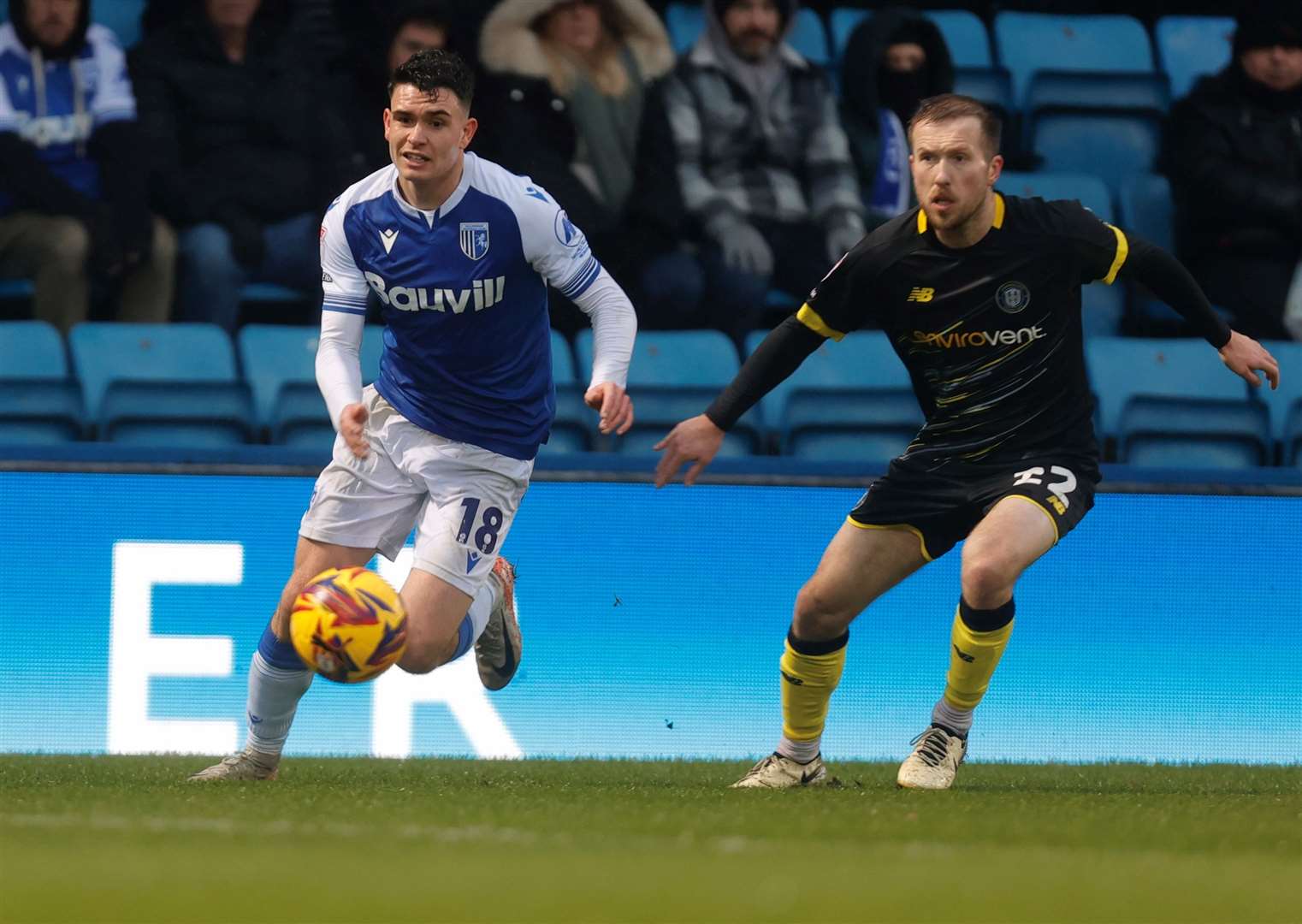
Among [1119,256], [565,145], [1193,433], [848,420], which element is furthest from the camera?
[565,145]

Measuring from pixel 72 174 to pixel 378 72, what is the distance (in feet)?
5.31

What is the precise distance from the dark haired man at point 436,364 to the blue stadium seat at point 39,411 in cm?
287

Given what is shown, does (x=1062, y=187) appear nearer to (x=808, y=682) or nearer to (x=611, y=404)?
(x=808, y=682)

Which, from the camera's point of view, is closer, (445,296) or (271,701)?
(445,296)

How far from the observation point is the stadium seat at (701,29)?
11445 millimetres

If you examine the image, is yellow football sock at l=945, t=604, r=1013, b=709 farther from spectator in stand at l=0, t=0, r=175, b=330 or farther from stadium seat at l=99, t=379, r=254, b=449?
spectator in stand at l=0, t=0, r=175, b=330

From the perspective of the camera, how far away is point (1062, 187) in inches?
426

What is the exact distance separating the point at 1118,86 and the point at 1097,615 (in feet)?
15.6

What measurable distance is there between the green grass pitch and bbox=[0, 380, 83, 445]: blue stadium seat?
7.43 ft

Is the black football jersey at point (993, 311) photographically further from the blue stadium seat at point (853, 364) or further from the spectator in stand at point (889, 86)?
the spectator in stand at point (889, 86)

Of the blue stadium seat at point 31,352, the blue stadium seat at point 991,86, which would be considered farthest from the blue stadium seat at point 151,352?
the blue stadium seat at point 991,86

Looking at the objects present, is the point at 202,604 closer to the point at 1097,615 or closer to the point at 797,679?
the point at 797,679

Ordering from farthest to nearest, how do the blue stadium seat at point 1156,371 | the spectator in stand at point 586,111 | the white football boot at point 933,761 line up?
1. the spectator in stand at point 586,111
2. the blue stadium seat at point 1156,371
3. the white football boot at point 933,761

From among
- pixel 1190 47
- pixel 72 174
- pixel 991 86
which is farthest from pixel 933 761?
pixel 1190 47
